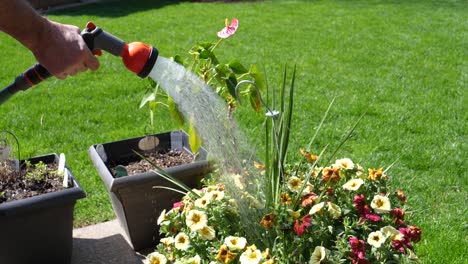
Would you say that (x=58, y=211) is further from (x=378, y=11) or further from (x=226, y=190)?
(x=378, y=11)

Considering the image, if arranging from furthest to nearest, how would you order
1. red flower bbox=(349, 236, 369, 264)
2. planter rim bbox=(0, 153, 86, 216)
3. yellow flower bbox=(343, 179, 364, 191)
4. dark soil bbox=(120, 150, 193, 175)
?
dark soil bbox=(120, 150, 193, 175), planter rim bbox=(0, 153, 86, 216), yellow flower bbox=(343, 179, 364, 191), red flower bbox=(349, 236, 369, 264)

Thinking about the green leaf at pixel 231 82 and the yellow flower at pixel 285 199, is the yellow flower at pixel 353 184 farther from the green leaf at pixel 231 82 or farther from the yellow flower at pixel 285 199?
the green leaf at pixel 231 82

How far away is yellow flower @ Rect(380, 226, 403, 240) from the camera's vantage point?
1.66 meters

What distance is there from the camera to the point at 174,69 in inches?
76.7

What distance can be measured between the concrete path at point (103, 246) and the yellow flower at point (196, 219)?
768mm

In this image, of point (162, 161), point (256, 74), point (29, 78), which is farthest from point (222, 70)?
point (29, 78)

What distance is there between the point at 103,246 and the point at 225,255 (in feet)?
3.60

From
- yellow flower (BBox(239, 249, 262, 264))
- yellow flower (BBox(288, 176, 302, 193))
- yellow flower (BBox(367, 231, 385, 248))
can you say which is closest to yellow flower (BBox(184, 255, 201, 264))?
yellow flower (BBox(239, 249, 262, 264))

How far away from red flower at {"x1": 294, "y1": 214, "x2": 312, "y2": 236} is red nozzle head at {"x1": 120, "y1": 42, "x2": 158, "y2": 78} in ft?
2.17

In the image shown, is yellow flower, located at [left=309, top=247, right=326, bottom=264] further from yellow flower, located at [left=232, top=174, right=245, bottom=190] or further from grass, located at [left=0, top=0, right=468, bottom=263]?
grass, located at [left=0, top=0, right=468, bottom=263]

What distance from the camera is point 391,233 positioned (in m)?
1.66

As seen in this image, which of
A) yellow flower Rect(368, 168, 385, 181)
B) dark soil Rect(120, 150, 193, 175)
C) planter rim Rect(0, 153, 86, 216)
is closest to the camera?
yellow flower Rect(368, 168, 385, 181)

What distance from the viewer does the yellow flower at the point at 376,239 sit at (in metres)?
1.61

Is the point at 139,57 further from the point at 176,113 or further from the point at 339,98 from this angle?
the point at 339,98
